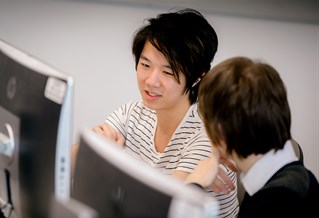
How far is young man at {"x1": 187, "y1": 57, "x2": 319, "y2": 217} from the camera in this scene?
1.18 meters

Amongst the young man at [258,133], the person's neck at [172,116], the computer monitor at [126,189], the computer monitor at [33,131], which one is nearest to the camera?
the computer monitor at [126,189]

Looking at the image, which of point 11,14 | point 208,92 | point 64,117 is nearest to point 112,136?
point 208,92

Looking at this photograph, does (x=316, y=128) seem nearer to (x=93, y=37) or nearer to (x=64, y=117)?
(x=93, y=37)

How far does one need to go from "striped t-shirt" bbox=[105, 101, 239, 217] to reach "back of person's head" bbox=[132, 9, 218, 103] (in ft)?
0.51

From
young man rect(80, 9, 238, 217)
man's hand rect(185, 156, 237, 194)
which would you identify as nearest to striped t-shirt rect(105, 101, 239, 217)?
young man rect(80, 9, 238, 217)

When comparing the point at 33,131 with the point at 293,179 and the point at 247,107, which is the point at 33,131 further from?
the point at 293,179

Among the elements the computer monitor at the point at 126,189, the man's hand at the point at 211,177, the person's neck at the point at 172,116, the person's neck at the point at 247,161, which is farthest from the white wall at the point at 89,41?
the computer monitor at the point at 126,189

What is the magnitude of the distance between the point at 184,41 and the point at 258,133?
0.56 m

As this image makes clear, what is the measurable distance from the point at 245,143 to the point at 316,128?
1.87 m

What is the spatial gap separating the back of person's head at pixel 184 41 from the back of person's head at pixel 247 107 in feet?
1.38

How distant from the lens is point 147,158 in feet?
6.04

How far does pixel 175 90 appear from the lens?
1724 mm

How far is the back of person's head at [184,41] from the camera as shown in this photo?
5.47ft

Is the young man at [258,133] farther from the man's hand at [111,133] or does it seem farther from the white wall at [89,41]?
the white wall at [89,41]
